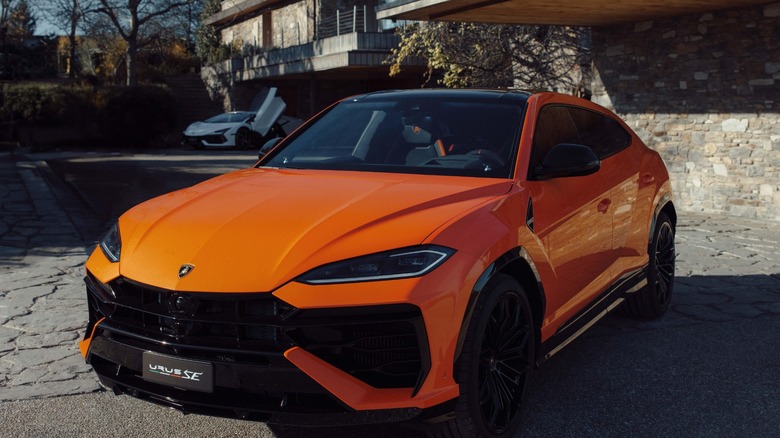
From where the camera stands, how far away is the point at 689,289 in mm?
7125

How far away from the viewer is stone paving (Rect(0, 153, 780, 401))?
15.8ft

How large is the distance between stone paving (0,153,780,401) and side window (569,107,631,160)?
1.31 m

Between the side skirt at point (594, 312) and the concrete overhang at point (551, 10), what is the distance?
6247 mm

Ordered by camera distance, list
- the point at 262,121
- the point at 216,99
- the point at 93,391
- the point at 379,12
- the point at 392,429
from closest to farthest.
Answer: the point at 392,429, the point at 93,391, the point at 379,12, the point at 262,121, the point at 216,99

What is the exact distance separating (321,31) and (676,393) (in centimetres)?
2765

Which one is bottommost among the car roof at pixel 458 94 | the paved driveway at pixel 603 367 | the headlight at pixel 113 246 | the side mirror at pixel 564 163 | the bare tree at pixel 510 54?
the paved driveway at pixel 603 367

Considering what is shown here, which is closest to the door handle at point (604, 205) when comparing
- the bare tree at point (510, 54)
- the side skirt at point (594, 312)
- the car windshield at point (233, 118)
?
the side skirt at point (594, 312)

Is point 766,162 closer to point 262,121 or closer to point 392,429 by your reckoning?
point 392,429

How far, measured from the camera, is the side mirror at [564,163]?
4.12 m

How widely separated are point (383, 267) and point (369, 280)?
9cm

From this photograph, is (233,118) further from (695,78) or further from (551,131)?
(551,131)

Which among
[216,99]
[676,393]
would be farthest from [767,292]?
[216,99]

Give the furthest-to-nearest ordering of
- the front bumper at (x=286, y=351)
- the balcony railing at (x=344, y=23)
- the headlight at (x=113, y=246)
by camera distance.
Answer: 1. the balcony railing at (x=344, y=23)
2. the headlight at (x=113, y=246)
3. the front bumper at (x=286, y=351)

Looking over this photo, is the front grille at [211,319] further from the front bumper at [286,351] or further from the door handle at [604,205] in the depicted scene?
the door handle at [604,205]
